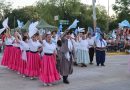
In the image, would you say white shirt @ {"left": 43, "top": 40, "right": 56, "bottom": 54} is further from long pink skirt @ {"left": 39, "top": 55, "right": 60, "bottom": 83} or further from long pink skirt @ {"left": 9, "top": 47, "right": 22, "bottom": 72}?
long pink skirt @ {"left": 9, "top": 47, "right": 22, "bottom": 72}

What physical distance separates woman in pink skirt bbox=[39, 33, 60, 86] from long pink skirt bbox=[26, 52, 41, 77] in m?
1.24

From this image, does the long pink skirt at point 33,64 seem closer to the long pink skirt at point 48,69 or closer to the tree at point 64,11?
the long pink skirt at point 48,69

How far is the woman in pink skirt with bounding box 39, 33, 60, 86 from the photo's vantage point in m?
12.1

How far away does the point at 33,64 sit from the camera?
44.3 feet

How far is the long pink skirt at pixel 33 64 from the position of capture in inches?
528

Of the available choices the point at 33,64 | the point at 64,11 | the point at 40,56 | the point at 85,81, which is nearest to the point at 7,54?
the point at 33,64

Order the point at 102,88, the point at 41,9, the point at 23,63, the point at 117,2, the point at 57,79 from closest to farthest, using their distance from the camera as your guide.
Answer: the point at 102,88
the point at 57,79
the point at 23,63
the point at 41,9
the point at 117,2

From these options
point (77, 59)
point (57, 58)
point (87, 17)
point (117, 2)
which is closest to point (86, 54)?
point (77, 59)

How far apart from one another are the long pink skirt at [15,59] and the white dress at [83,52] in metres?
3.48

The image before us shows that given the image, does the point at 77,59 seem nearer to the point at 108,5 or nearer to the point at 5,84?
the point at 5,84

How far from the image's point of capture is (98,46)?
1830 cm

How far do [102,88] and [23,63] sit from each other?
13.4 feet

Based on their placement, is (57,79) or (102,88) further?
(57,79)

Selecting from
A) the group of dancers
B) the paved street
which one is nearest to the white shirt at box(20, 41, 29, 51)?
the group of dancers
